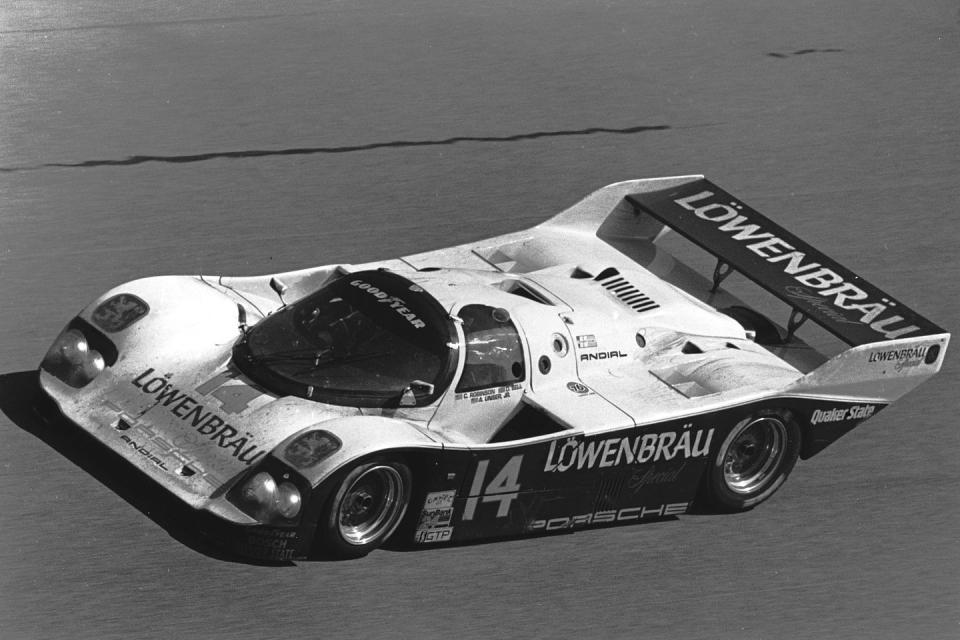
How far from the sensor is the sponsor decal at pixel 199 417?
928 cm

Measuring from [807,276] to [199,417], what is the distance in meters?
4.22

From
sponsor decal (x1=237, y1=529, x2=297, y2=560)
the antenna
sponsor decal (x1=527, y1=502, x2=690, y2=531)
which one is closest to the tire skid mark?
the antenna

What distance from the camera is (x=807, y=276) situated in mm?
11500

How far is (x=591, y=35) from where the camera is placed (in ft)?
58.4

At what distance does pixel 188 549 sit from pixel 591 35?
9.83 metres

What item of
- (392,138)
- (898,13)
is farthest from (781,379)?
(898,13)

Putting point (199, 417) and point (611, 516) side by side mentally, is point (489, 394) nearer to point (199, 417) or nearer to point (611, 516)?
point (611, 516)

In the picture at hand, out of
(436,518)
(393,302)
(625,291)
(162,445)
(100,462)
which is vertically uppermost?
(393,302)

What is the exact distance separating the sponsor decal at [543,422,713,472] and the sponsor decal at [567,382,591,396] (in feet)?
1.55

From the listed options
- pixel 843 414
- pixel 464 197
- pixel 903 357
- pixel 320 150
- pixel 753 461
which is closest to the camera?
pixel 753 461

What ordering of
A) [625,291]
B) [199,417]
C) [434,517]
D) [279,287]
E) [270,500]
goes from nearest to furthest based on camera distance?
[270,500], [434,517], [199,417], [279,287], [625,291]

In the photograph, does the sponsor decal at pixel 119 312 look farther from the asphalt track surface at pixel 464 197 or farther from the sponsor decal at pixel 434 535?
the sponsor decal at pixel 434 535

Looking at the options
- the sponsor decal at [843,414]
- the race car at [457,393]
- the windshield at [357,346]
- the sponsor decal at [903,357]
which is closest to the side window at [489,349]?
the race car at [457,393]

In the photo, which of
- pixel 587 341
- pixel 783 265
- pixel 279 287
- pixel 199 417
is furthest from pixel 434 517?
pixel 783 265
